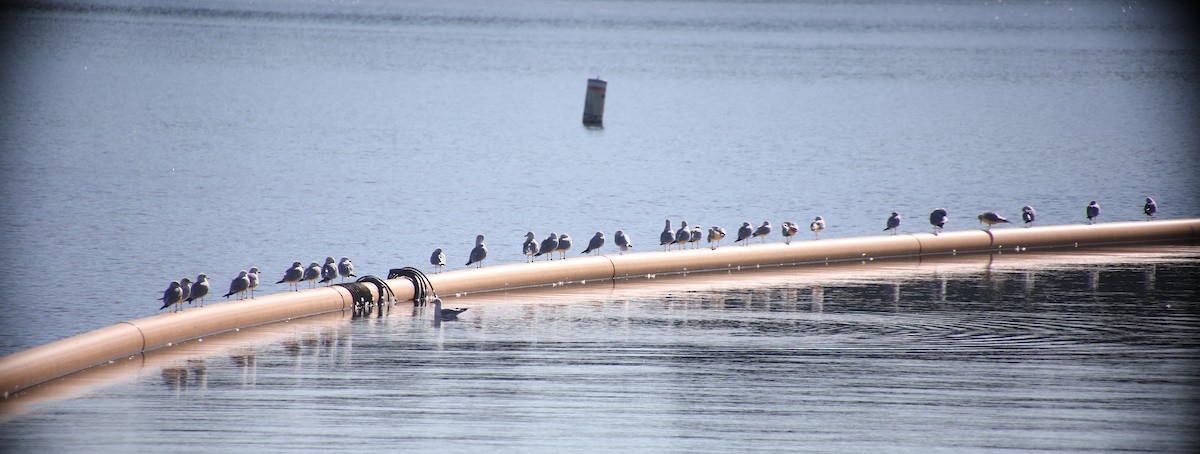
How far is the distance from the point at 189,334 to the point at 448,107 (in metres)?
59.8

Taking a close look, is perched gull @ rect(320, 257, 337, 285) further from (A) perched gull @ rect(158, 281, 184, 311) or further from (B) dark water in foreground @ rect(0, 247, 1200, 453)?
(A) perched gull @ rect(158, 281, 184, 311)

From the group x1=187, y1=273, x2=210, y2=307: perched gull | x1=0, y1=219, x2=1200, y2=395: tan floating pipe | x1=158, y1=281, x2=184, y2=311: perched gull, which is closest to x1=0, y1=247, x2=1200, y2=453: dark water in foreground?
x1=0, y1=219, x2=1200, y2=395: tan floating pipe

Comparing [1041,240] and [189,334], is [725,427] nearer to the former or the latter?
[189,334]

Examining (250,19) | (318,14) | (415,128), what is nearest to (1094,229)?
(415,128)

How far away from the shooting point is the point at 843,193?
42.5 metres

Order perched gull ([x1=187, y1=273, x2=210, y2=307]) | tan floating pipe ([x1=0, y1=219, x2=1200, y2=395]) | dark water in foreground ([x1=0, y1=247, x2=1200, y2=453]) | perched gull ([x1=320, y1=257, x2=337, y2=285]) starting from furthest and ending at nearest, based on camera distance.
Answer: perched gull ([x1=320, y1=257, x2=337, y2=285]), perched gull ([x1=187, y1=273, x2=210, y2=307]), tan floating pipe ([x1=0, y1=219, x2=1200, y2=395]), dark water in foreground ([x1=0, y1=247, x2=1200, y2=453])

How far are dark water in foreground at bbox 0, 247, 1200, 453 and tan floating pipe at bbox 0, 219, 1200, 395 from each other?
0.18 meters

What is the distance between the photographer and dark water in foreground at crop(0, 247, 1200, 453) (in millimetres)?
10789

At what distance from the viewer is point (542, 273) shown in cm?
1723

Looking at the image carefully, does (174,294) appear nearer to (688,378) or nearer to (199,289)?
(199,289)

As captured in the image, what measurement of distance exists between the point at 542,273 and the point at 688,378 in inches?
188

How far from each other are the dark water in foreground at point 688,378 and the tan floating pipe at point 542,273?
0.58ft

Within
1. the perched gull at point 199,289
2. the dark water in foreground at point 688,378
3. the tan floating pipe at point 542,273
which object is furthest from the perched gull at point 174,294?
the dark water in foreground at point 688,378

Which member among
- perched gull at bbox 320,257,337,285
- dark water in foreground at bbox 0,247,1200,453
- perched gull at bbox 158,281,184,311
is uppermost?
perched gull at bbox 320,257,337,285
